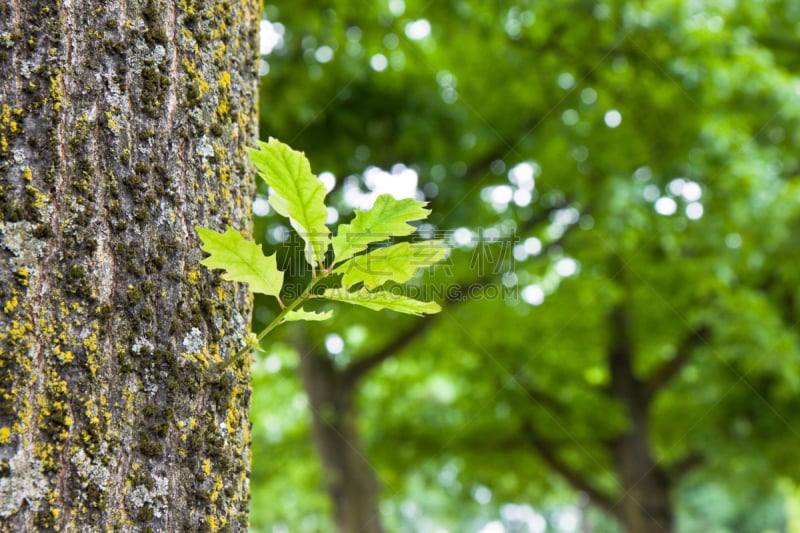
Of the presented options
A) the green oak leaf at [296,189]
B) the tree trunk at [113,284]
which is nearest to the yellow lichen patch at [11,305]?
the tree trunk at [113,284]

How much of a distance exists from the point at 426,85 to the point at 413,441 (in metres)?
5.25

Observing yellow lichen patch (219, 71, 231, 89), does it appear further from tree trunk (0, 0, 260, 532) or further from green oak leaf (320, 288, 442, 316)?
green oak leaf (320, 288, 442, 316)

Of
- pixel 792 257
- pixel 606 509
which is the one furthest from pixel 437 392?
pixel 792 257

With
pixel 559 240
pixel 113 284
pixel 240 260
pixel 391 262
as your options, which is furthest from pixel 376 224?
pixel 559 240

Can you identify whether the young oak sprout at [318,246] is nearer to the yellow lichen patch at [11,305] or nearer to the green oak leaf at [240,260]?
the green oak leaf at [240,260]

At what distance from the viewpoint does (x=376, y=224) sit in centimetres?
91

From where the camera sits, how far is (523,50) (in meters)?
5.96

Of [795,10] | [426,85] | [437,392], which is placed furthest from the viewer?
[437,392]

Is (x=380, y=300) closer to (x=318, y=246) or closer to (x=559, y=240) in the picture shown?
(x=318, y=246)

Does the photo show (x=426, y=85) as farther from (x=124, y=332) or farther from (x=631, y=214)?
(x=124, y=332)

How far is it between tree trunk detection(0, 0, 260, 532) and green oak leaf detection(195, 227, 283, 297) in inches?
3.9

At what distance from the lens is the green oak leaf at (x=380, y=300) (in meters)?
0.91

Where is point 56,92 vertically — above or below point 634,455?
above

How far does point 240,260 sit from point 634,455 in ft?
29.2
